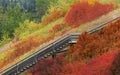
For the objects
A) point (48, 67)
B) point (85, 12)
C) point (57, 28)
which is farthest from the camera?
point (57, 28)

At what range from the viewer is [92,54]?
55.2 metres

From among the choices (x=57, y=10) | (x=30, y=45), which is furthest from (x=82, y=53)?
(x=57, y=10)

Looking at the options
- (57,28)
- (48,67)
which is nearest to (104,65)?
(48,67)

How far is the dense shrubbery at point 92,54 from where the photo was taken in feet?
165

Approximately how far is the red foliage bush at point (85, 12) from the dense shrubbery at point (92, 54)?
1120 cm

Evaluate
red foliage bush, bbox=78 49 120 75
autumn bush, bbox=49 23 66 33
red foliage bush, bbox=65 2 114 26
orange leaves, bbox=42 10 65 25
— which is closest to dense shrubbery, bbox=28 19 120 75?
red foliage bush, bbox=78 49 120 75

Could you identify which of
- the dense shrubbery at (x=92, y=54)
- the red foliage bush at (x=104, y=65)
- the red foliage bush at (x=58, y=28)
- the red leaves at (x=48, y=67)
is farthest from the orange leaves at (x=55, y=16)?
the red foliage bush at (x=104, y=65)

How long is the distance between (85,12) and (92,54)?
1779 cm

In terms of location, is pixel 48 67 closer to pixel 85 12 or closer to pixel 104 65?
pixel 104 65

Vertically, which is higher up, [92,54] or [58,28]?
[58,28]

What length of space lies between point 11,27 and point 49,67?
48.5 m

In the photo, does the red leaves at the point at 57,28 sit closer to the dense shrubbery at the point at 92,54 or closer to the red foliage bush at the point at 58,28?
the red foliage bush at the point at 58,28

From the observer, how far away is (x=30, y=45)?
70.2 meters

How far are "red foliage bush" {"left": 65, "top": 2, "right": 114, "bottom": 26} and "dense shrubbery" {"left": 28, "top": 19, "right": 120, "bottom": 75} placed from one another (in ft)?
36.7
